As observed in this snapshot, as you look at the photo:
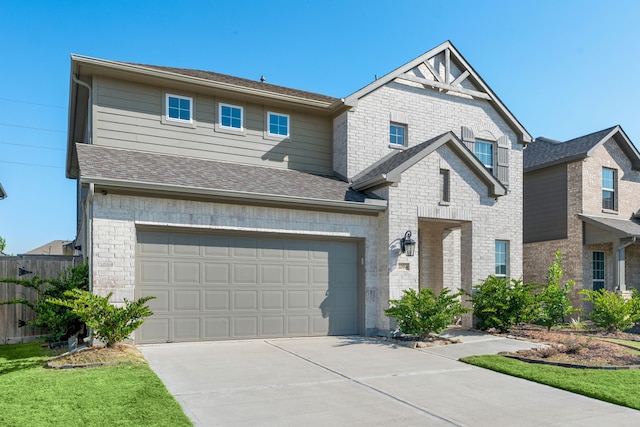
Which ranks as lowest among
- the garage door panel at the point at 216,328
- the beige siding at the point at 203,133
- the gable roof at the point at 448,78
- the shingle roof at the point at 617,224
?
the garage door panel at the point at 216,328

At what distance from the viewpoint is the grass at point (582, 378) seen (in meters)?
6.61

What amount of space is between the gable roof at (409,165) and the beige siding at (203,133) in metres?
1.60

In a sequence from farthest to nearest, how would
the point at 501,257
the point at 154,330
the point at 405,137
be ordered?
the point at 405,137 < the point at 501,257 < the point at 154,330

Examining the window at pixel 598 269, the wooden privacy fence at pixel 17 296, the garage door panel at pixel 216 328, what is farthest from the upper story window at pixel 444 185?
the wooden privacy fence at pixel 17 296

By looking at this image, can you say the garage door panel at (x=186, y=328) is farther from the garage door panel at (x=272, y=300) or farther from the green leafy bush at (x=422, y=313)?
the green leafy bush at (x=422, y=313)

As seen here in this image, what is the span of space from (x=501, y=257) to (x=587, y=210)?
6.19 metres

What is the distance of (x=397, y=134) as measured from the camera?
14.7m

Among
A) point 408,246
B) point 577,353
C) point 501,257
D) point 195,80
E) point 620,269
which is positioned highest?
point 195,80

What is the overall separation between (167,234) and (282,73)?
394 inches

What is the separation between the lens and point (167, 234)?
33.8 feet

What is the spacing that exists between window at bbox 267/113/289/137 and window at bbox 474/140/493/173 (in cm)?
639

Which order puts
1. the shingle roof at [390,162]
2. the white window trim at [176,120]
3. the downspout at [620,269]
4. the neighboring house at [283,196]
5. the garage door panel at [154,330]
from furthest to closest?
the downspout at [620,269] → the shingle roof at [390,162] → the white window trim at [176,120] → the neighboring house at [283,196] → the garage door panel at [154,330]

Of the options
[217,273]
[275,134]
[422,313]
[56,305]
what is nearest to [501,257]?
[422,313]

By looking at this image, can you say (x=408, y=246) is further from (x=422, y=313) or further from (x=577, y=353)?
(x=577, y=353)
